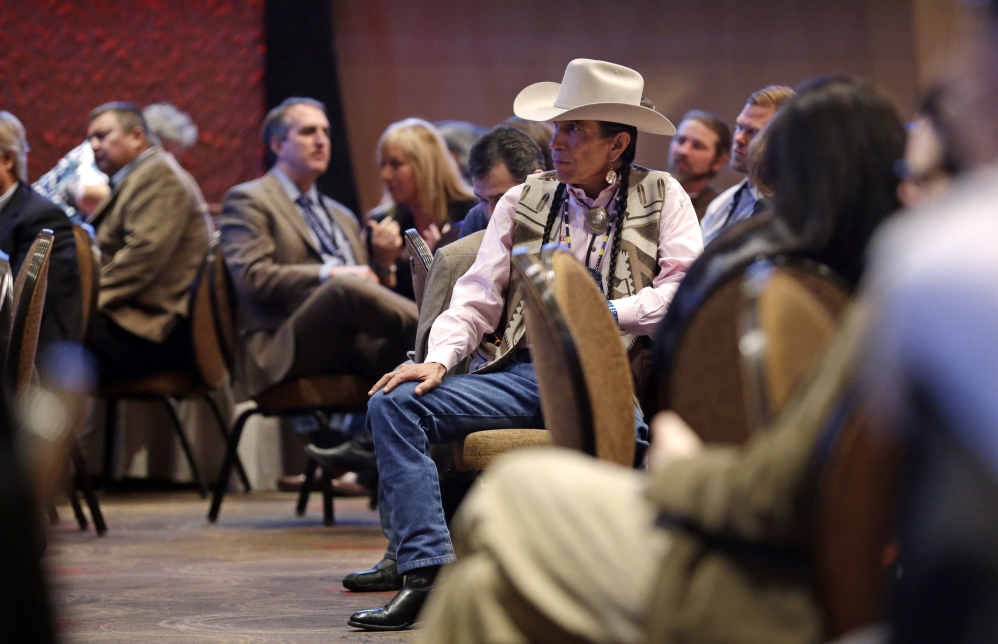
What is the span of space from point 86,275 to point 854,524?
3.89m

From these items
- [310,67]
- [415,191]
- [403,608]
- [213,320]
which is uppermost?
[310,67]

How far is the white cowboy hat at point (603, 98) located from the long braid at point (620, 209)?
83 mm

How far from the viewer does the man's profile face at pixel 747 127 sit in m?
4.23

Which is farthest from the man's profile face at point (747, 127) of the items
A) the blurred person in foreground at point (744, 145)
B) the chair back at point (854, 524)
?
the chair back at point (854, 524)

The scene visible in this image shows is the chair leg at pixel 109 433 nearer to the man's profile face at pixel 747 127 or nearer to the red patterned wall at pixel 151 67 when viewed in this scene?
the red patterned wall at pixel 151 67

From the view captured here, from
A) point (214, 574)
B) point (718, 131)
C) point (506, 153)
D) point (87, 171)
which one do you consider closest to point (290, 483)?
point (87, 171)

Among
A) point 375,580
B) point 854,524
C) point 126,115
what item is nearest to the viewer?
point 854,524

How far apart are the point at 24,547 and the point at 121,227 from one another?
4.65 meters

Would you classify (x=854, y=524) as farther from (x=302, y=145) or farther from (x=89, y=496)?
(x=302, y=145)

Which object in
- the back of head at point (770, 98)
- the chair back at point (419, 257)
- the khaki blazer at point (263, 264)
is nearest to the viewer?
the chair back at point (419, 257)

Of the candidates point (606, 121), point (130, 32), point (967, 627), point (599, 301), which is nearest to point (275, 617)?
point (599, 301)

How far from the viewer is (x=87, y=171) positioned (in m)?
6.53

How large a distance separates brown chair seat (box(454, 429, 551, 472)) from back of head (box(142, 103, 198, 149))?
467 cm

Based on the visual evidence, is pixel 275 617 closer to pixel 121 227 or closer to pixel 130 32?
pixel 121 227
